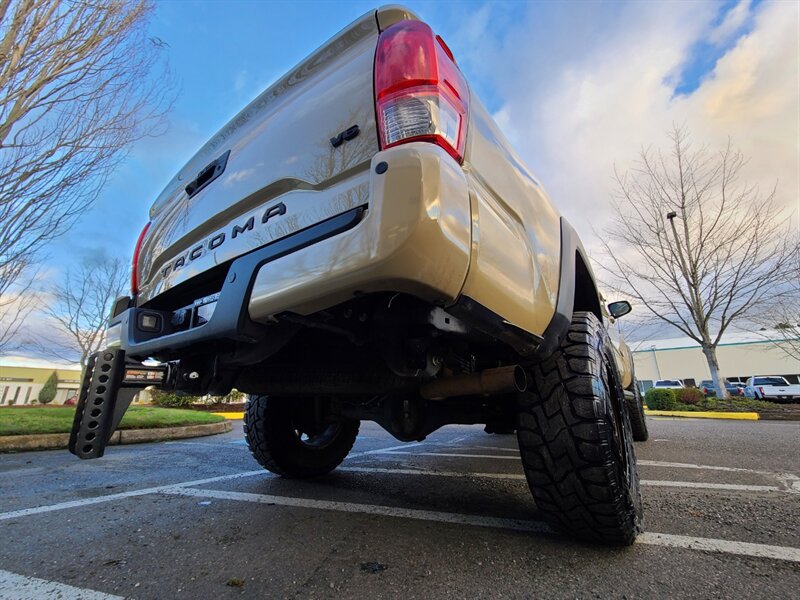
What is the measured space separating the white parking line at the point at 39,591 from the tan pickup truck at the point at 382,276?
41cm

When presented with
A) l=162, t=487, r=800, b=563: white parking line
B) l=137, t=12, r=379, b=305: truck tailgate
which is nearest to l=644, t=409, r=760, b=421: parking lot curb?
l=162, t=487, r=800, b=563: white parking line

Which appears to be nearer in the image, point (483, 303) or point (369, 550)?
point (483, 303)

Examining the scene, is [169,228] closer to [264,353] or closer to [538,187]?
[264,353]

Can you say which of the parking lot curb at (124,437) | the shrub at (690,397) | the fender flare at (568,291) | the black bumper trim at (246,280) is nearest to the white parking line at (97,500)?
the parking lot curb at (124,437)

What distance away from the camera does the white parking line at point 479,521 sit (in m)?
1.56

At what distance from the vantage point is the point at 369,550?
1.62 metres

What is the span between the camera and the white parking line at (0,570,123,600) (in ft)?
4.08

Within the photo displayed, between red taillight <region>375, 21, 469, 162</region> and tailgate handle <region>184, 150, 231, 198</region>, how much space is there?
916 mm

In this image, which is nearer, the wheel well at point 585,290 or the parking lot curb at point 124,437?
the wheel well at point 585,290

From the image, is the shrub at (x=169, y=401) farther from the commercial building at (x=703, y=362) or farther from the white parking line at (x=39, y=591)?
the commercial building at (x=703, y=362)

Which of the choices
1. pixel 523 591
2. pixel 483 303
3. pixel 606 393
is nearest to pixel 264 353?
pixel 483 303

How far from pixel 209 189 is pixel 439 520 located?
196cm

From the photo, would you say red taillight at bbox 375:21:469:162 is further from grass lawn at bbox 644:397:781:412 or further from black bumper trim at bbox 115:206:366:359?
grass lawn at bbox 644:397:781:412

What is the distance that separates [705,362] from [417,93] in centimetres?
4983
